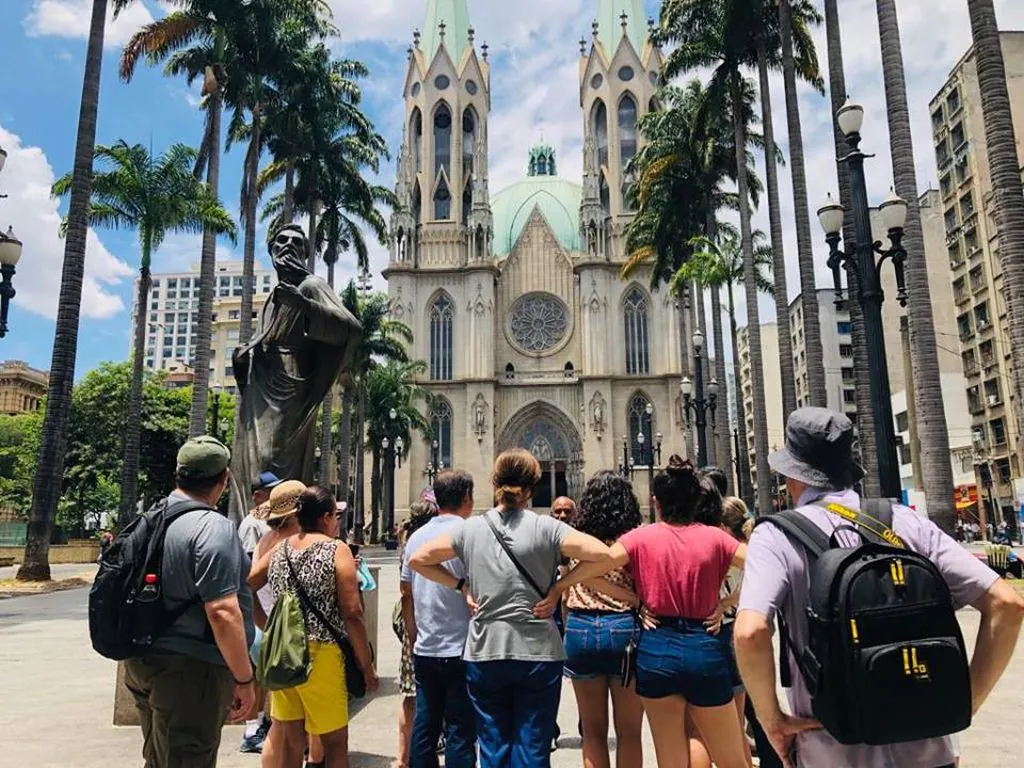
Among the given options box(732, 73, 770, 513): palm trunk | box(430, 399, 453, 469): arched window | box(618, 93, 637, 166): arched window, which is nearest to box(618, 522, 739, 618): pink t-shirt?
box(732, 73, 770, 513): palm trunk

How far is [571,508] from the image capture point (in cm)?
575

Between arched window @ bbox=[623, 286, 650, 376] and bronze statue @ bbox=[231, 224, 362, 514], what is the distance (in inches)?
1823

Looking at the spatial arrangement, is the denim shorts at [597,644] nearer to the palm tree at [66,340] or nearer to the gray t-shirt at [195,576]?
the gray t-shirt at [195,576]

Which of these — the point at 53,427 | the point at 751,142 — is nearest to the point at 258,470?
the point at 53,427

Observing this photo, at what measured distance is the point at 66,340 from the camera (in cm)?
1741

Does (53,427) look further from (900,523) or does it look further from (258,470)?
(900,523)

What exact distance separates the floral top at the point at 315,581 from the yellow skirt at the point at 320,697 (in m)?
0.08

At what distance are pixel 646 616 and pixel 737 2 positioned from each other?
2229 cm

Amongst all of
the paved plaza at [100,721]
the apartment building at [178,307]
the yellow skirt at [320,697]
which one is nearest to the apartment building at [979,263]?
the paved plaza at [100,721]

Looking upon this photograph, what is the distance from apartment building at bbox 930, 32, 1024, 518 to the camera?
136ft

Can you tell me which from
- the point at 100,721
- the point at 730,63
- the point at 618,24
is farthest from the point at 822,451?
the point at 618,24

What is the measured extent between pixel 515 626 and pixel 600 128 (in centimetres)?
5710

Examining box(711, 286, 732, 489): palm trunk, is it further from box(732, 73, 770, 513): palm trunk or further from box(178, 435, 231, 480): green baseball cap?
box(178, 435, 231, 480): green baseball cap

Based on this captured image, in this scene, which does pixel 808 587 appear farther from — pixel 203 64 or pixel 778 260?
pixel 203 64
